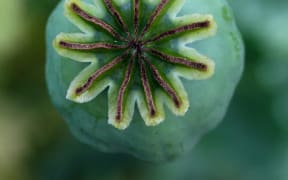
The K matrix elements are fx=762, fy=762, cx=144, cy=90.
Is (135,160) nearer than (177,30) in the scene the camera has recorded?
No

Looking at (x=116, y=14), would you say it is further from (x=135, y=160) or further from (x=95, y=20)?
(x=135, y=160)

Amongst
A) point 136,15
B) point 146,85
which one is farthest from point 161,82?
point 136,15

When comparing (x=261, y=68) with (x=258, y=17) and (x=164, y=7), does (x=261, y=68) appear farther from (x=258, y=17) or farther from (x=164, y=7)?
(x=164, y=7)

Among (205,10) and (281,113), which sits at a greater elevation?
(205,10)

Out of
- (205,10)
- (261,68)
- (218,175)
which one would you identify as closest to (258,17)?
(261,68)

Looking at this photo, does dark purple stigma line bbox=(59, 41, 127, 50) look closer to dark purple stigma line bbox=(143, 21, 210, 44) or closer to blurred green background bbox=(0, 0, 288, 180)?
dark purple stigma line bbox=(143, 21, 210, 44)

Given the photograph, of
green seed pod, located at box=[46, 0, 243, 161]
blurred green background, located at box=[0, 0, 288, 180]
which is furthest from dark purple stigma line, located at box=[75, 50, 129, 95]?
blurred green background, located at box=[0, 0, 288, 180]

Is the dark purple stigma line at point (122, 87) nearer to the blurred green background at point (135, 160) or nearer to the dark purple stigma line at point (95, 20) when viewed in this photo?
the dark purple stigma line at point (95, 20)
